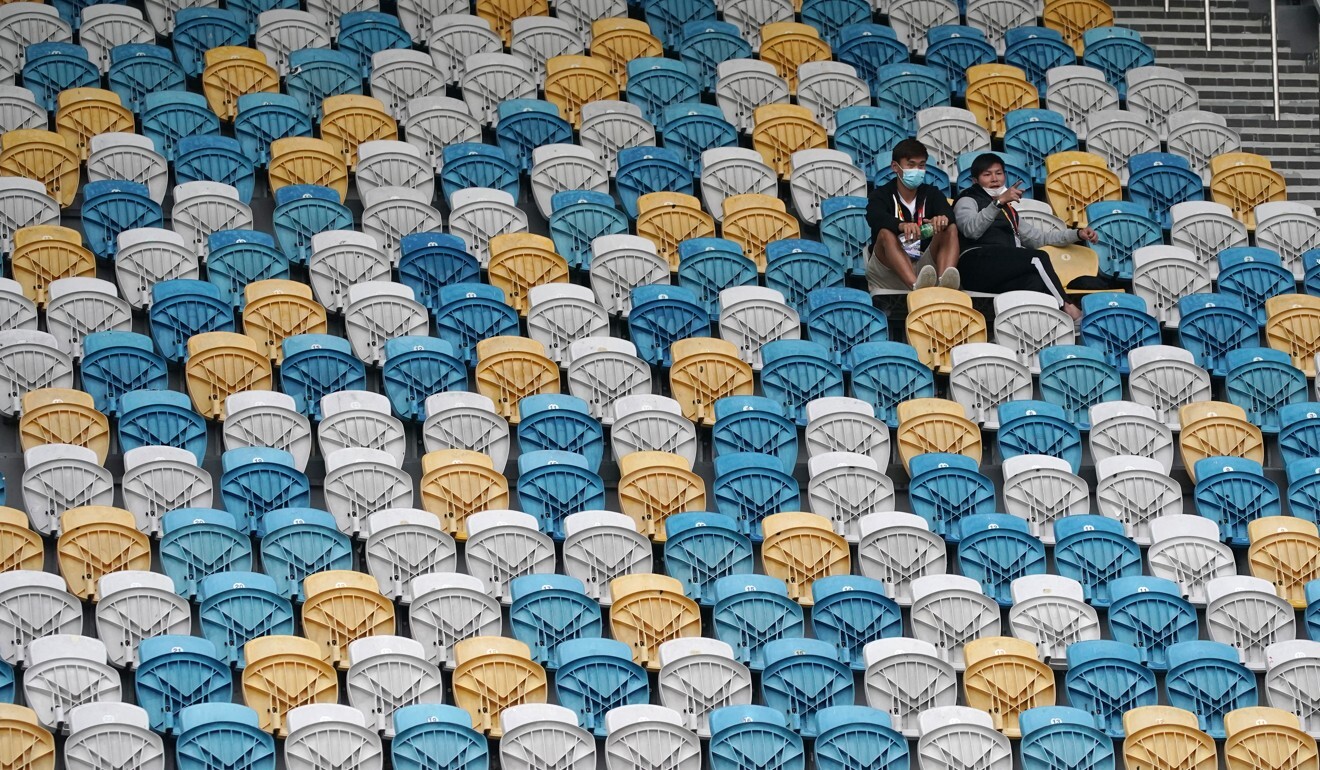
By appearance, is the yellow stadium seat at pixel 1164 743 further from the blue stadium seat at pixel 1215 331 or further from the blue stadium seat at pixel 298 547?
the blue stadium seat at pixel 298 547

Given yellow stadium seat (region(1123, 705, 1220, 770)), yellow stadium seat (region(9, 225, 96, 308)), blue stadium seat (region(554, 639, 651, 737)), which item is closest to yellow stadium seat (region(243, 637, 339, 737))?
blue stadium seat (region(554, 639, 651, 737))

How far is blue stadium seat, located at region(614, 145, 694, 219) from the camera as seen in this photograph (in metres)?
14.6

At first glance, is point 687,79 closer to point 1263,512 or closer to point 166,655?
point 1263,512

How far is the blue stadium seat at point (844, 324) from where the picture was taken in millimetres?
13500

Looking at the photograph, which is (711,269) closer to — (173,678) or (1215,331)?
(1215,331)

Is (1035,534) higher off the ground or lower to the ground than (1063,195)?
lower

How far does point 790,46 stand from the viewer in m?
16.0

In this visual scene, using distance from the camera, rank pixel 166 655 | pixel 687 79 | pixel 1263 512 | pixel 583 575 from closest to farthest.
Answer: pixel 166 655 < pixel 583 575 < pixel 1263 512 < pixel 687 79

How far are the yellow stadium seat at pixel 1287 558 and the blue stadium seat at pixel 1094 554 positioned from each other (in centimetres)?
62

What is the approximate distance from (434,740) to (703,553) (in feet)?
6.43

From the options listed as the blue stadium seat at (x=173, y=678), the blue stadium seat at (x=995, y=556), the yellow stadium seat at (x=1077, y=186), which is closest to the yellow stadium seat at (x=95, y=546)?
the blue stadium seat at (x=173, y=678)

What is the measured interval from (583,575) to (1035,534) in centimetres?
234

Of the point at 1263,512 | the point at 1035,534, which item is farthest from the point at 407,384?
the point at 1263,512

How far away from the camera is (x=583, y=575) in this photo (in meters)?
11.8
